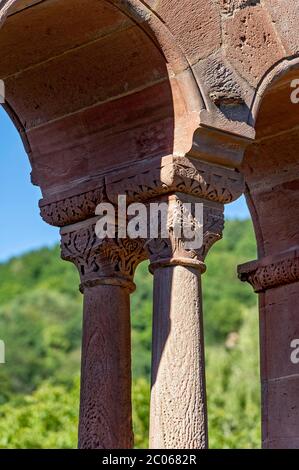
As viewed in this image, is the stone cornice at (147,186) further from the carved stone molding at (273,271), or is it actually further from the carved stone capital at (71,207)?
the carved stone molding at (273,271)

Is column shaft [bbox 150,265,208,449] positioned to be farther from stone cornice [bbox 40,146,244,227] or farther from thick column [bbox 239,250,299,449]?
thick column [bbox 239,250,299,449]

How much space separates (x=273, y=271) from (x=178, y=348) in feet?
9.80

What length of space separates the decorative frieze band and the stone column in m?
0.17

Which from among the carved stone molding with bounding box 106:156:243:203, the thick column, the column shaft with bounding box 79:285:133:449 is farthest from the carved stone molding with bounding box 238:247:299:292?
the carved stone molding with bounding box 106:156:243:203

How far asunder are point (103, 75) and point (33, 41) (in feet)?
2.10

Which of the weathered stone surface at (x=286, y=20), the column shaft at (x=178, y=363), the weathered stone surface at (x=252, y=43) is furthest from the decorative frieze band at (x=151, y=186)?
the weathered stone surface at (x=286, y=20)

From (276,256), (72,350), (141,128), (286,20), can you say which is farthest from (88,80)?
(72,350)

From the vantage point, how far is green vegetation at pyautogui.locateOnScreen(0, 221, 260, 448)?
4150 cm

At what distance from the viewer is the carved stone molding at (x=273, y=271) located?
535 inches

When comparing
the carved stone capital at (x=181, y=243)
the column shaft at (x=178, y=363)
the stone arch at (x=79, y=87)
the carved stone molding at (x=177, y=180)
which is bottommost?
the column shaft at (x=178, y=363)

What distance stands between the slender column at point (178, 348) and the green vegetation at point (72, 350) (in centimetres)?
2597

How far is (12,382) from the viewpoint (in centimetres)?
7369
